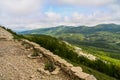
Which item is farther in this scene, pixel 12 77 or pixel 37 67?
pixel 37 67

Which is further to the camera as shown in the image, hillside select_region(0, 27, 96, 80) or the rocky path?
the rocky path

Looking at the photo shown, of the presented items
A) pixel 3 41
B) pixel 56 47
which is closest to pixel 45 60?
pixel 3 41

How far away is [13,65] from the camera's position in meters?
25.9

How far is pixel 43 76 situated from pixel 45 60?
5.61 metres

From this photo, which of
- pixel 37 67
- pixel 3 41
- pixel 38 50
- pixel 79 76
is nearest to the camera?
pixel 79 76

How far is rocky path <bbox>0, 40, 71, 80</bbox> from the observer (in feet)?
72.8

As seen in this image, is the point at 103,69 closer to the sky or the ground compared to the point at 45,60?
closer to the ground

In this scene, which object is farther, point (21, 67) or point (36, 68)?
point (21, 67)

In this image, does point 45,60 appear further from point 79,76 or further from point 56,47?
point 56,47

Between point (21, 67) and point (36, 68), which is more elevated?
point (21, 67)

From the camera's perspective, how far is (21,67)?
25.2 metres

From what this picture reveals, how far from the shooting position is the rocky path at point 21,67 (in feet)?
72.8

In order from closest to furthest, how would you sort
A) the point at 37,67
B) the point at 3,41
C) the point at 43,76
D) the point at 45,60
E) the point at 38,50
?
the point at 43,76 < the point at 37,67 < the point at 45,60 < the point at 38,50 < the point at 3,41

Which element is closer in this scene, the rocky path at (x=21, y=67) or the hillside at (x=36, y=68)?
the hillside at (x=36, y=68)
